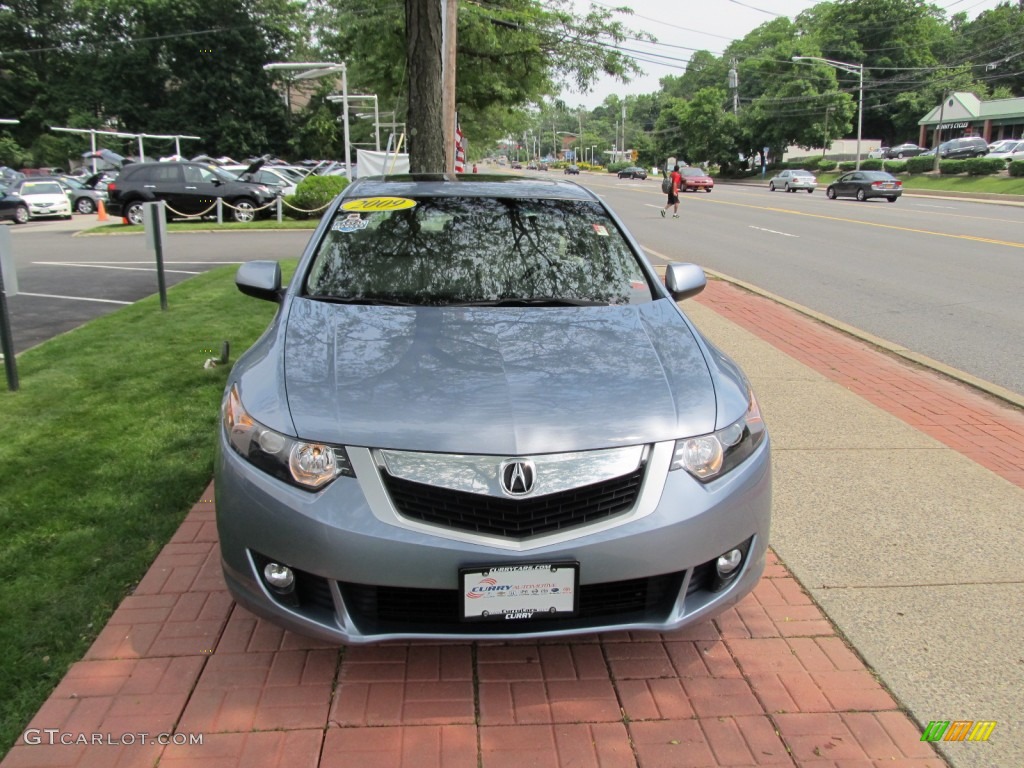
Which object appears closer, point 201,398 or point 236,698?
point 236,698

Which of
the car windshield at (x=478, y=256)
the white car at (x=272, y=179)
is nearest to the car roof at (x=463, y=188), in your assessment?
the car windshield at (x=478, y=256)

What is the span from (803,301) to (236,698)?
9.20 meters

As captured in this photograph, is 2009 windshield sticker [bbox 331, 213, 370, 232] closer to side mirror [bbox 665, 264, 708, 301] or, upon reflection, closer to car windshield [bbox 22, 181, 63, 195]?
side mirror [bbox 665, 264, 708, 301]

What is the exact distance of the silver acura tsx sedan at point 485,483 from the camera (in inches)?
96.2

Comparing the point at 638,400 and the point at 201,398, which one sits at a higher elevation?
Result: the point at 638,400

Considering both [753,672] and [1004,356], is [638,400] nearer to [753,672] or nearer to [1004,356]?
[753,672]

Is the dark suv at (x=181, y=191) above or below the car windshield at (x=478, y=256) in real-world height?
above

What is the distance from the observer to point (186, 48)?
176 feet

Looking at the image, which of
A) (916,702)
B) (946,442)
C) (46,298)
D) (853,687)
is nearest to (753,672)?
(853,687)

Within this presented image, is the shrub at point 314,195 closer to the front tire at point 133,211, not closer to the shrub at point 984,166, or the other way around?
the front tire at point 133,211

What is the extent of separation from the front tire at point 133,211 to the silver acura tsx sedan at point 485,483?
843 inches

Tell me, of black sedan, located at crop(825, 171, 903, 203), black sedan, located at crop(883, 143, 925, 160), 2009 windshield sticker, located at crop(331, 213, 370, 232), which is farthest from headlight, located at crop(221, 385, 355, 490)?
black sedan, located at crop(883, 143, 925, 160)

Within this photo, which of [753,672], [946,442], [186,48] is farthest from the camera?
[186,48]

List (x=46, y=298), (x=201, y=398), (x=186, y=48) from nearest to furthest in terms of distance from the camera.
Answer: (x=201, y=398), (x=46, y=298), (x=186, y=48)
